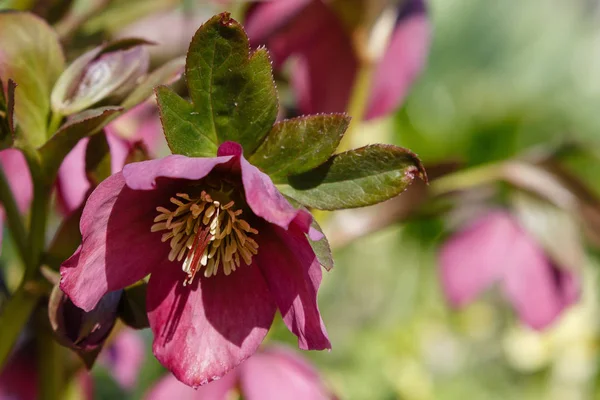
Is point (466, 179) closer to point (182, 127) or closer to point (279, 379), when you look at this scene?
point (279, 379)

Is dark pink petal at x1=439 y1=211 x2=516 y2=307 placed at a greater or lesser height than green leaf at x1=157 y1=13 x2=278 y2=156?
lesser

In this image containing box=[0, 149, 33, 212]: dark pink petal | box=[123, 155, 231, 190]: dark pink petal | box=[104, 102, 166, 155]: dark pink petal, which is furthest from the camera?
box=[104, 102, 166, 155]: dark pink petal

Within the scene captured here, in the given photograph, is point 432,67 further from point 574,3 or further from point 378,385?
point 378,385

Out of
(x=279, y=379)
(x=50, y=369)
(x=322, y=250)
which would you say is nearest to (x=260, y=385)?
(x=279, y=379)

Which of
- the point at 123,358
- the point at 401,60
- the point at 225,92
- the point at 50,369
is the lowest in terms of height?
the point at 123,358

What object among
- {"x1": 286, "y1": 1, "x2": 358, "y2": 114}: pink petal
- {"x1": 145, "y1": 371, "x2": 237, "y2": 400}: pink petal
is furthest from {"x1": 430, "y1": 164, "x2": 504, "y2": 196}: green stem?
{"x1": 145, "y1": 371, "x2": 237, "y2": 400}: pink petal

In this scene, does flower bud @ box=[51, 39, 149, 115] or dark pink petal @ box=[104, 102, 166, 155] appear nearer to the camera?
flower bud @ box=[51, 39, 149, 115]

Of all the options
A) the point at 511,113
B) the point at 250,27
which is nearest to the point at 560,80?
the point at 511,113

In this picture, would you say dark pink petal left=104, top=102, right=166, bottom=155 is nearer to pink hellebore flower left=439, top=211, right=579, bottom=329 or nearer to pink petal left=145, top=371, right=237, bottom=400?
pink petal left=145, top=371, right=237, bottom=400
